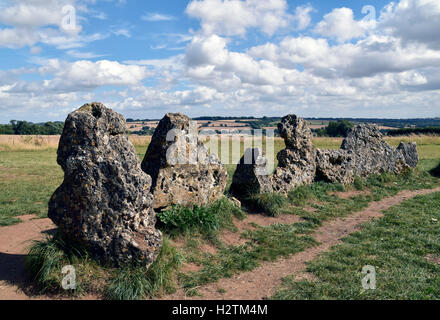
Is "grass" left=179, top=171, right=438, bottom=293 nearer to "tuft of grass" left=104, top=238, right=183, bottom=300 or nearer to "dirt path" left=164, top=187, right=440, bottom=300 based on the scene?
"dirt path" left=164, top=187, right=440, bottom=300

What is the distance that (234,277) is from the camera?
6.27 m

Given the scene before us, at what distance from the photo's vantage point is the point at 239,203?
9.88 m

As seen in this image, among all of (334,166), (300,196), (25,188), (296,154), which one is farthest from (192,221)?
(25,188)

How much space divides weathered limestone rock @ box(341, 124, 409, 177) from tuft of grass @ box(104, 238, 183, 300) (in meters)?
10.7

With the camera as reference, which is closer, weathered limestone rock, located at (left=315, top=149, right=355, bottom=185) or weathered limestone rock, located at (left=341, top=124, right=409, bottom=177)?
weathered limestone rock, located at (left=315, top=149, right=355, bottom=185)

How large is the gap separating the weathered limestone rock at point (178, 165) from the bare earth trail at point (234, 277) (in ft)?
8.18

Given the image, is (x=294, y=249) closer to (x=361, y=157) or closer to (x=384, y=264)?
(x=384, y=264)

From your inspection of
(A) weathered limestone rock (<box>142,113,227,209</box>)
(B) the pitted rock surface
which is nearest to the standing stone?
(B) the pitted rock surface

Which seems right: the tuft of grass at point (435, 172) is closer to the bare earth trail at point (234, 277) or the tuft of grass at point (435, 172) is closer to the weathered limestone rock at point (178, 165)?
the bare earth trail at point (234, 277)

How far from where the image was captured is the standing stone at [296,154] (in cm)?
1204

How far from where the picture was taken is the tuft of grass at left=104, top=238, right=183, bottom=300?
529 cm
